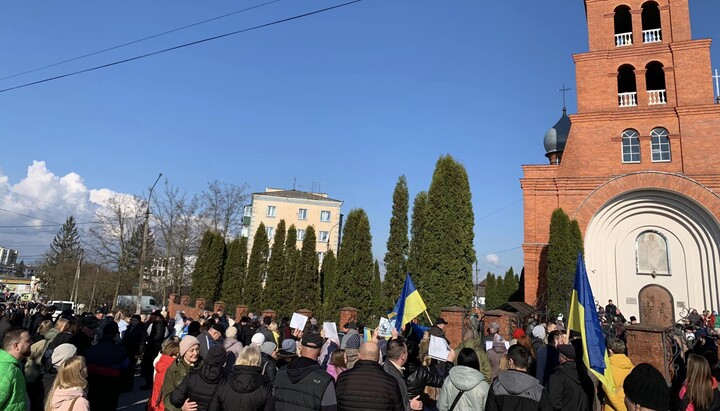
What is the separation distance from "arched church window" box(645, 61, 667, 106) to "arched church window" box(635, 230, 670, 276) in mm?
6934

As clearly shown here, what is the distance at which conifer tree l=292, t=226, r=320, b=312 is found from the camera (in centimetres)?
2423

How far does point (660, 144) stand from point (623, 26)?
7.96 metres

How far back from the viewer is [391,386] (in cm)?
401

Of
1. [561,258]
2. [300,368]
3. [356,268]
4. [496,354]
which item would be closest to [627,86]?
[561,258]

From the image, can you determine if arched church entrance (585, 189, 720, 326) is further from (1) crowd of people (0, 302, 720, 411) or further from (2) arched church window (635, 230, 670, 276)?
(1) crowd of people (0, 302, 720, 411)

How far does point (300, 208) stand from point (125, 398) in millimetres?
41047

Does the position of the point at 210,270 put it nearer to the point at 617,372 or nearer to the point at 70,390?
the point at 70,390

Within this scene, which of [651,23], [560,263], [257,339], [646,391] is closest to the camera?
[646,391]

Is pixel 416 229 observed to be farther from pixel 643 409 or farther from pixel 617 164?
pixel 643 409

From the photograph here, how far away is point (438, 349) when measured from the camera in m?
5.84

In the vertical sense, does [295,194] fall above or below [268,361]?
above

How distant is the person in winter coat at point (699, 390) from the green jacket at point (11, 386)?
605cm

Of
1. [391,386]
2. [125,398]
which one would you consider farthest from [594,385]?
[125,398]

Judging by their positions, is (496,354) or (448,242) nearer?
(496,354)
